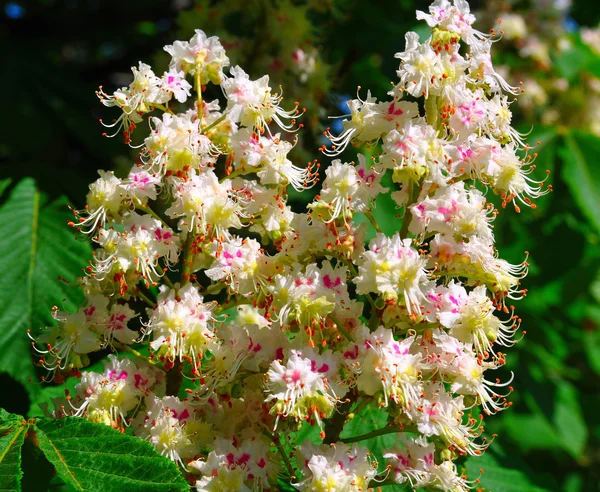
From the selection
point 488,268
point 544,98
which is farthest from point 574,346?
point 488,268

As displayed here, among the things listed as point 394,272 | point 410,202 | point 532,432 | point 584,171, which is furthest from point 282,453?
point 532,432

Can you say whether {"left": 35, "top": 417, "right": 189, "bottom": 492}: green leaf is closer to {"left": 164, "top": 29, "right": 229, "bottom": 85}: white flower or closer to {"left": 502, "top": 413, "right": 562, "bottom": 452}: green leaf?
{"left": 164, "top": 29, "right": 229, "bottom": 85}: white flower

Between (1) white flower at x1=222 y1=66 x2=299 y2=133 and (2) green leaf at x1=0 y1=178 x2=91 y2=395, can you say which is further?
(2) green leaf at x1=0 y1=178 x2=91 y2=395

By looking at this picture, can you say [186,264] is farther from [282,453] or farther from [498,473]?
[498,473]

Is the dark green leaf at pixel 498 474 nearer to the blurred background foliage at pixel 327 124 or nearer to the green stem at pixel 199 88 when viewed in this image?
the blurred background foliage at pixel 327 124

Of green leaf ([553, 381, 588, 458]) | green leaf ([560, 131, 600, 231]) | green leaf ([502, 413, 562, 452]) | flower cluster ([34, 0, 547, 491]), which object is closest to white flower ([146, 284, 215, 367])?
flower cluster ([34, 0, 547, 491])

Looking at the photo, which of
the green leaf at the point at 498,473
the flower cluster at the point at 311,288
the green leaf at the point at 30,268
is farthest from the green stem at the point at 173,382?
the green leaf at the point at 498,473

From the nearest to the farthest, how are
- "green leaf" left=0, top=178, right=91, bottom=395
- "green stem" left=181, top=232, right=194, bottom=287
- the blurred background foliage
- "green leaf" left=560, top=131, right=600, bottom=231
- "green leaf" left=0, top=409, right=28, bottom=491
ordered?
"green leaf" left=0, top=409, right=28, bottom=491, "green stem" left=181, top=232, right=194, bottom=287, "green leaf" left=0, top=178, right=91, bottom=395, the blurred background foliage, "green leaf" left=560, top=131, right=600, bottom=231
